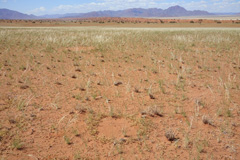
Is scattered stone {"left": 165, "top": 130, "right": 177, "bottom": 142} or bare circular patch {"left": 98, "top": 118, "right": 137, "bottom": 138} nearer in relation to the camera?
scattered stone {"left": 165, "top": 130, "right": 177, "bottom": 142}

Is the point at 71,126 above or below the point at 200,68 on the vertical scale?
below

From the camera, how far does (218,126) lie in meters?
3.79

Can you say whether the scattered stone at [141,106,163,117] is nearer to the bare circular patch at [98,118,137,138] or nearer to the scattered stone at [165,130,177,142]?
the bare circular patch at [98,118,137,138]

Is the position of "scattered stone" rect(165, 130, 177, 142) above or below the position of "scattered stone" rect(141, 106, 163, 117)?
below

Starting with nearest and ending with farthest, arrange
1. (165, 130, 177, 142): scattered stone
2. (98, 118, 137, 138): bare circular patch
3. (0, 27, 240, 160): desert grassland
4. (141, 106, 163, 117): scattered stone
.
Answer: (0, 27, 240, 160): desert grassland
(165, 130, 177, 142): scattered stone
(98, 118, 137, 138): bare circular patch
(141, 106, 163, 117): scattered stone

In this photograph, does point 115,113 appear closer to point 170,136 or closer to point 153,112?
point 153,112

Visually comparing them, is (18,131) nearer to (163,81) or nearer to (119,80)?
(119,80)

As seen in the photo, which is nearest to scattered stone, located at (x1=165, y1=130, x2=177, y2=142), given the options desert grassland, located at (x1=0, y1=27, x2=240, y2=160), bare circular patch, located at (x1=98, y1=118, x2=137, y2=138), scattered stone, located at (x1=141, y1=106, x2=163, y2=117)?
desert grassland, located at (x1=0, y1=27, x2=240, y2=160)

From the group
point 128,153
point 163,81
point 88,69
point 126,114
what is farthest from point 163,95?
point 88,69

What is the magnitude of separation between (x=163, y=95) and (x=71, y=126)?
3.09 meters

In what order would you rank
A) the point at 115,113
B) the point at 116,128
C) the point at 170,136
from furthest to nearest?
the point at 115,113 → the point at 116,128 → the point at 170,136

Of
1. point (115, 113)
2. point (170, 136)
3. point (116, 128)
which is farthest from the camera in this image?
point (115, 113)

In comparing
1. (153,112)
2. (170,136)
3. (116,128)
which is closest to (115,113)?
(116,128)

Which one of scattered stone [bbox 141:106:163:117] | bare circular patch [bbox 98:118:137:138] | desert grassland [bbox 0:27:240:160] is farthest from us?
scattered stone [bbox 141:106:163:117]
